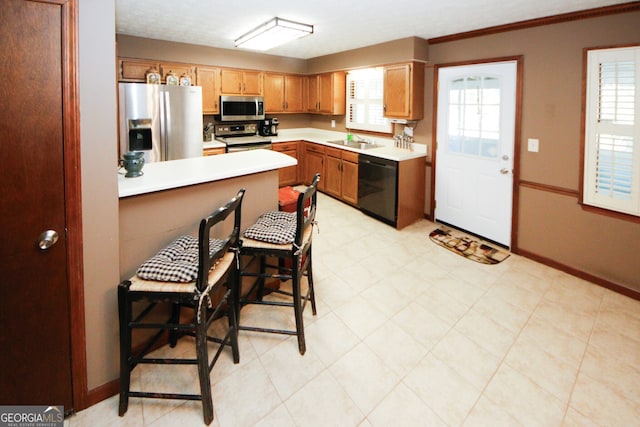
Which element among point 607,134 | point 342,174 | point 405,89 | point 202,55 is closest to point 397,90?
point 405,89

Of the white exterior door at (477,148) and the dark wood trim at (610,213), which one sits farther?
the white exterior door at (477,148)

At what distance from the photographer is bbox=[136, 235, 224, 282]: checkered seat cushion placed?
1682 millimetres

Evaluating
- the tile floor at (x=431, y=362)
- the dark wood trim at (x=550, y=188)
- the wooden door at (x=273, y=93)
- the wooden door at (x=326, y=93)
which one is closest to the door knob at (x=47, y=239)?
the tile floor at (x=431, y=362)

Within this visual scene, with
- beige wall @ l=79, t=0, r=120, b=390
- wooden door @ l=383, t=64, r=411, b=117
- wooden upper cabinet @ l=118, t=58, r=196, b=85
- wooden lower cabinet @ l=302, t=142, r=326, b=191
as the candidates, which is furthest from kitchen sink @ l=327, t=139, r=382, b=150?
beige wall @ l=79, t=0, r=120, b=390

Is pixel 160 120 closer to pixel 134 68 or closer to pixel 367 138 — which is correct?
pixel 134 68

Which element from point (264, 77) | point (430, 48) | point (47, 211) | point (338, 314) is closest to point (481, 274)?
point (338, 314)

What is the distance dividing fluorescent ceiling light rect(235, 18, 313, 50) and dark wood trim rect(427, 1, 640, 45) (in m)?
1.68

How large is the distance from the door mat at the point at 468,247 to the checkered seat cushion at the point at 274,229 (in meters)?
2.23

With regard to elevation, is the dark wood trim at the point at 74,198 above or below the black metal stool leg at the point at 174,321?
above

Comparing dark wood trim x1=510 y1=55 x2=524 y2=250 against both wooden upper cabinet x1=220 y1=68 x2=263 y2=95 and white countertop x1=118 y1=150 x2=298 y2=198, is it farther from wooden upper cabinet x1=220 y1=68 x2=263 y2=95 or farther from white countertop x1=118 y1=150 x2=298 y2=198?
wooden upper cabinet x1=220 y1=68 x2=263 y2=95

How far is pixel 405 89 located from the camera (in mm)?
4551

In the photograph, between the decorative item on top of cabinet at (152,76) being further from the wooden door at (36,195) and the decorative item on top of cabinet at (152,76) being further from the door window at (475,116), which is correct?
the door window at (475,116)

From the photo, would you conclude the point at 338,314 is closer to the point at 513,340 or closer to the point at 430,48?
the point at 513,340

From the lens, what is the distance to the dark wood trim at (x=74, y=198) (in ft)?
4.95
